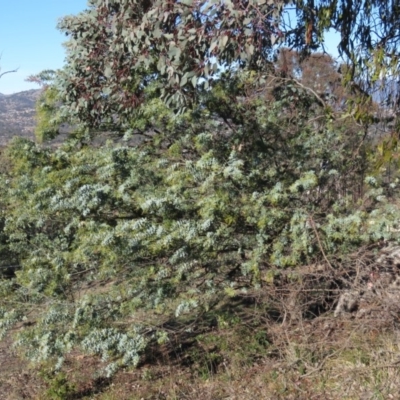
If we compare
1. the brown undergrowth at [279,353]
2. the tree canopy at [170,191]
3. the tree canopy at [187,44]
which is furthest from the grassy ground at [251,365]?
the tree canopy at [187,44]

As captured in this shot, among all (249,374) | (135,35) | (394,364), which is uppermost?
(135,35)

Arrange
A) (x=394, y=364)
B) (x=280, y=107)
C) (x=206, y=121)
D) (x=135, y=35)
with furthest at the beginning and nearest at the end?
(x=280, y=107) → (x=206, y=121) → (x=394, y=364) → (x=135, y=35)

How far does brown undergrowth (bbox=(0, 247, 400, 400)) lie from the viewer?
5.21m

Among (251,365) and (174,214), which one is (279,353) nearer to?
(251,365)

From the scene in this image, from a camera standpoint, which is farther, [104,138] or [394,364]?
[104,138]

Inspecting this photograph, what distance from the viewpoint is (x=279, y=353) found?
6301 mm

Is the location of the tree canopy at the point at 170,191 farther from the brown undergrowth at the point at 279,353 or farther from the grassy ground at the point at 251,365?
the grassy ground at the point at 251,365

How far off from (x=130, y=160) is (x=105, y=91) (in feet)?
3.87

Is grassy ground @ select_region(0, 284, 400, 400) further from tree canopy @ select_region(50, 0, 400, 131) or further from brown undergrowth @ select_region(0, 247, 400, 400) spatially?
tree canopy @ select_region(50, 0, 400, 131)

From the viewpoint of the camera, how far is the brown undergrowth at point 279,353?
5215 mm

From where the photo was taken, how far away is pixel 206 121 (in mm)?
6301

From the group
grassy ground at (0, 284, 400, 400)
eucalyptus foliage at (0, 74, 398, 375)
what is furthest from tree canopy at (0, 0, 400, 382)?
grassy ground at (0, 284, 400, 400)

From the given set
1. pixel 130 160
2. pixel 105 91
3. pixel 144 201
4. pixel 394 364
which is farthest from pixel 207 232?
pixel 394 364

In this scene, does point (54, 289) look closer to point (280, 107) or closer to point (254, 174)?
point (254, 174)
